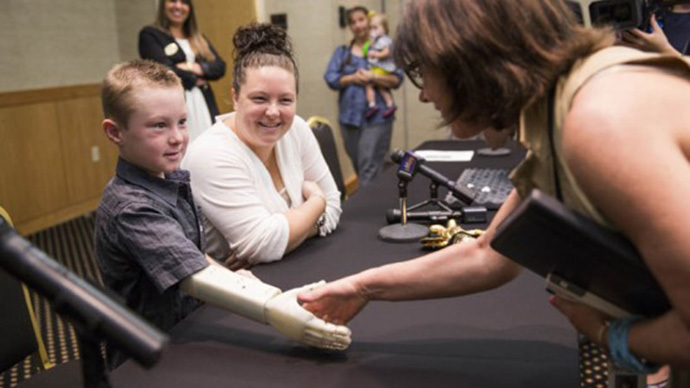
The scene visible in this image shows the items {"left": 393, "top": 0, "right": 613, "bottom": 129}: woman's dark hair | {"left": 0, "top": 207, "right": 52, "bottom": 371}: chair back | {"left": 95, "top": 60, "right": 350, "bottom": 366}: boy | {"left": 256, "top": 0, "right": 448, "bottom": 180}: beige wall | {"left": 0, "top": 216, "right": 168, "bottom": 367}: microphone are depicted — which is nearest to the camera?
{"left": 0, "top": 216, "right": 168, "bottom": 367}: microphone

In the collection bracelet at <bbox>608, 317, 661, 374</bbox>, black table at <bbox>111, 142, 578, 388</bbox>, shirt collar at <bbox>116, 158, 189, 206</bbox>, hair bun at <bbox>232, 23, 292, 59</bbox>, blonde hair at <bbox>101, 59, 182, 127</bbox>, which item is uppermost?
hair bun at <bbox>232, 23, 292, 59</bbox>

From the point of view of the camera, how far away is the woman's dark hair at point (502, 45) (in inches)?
34.9

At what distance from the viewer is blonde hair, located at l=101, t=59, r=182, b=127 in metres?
1.50

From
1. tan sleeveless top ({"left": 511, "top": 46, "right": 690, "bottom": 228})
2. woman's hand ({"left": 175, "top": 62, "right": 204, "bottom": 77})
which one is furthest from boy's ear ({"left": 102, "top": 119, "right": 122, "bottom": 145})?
woman's hand ({"left": 175, "top": 62, "right": 204, "bottom": 77})

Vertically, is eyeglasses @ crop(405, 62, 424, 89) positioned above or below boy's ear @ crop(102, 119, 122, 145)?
above

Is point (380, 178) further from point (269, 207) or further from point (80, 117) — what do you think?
point (80, 117)

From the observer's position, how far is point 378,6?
659cm

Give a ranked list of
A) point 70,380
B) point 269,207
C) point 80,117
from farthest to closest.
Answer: point 80,117
point 269,207
point 70,380

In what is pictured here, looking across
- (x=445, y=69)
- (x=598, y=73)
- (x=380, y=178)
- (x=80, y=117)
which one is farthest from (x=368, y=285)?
(x=80, y=117)

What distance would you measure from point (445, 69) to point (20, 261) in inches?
23.5

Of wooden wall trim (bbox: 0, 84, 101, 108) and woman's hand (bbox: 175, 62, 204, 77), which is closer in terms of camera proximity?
woman's hand (bbox: 175, 62, 204, 77)

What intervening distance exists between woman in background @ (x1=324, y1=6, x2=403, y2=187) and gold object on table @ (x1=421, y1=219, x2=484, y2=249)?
9.93 feet

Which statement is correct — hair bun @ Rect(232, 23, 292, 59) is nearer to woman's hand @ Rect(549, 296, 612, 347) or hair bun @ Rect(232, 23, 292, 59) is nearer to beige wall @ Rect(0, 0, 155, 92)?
woman's hand @ Rect(549, 296, 612, 347)

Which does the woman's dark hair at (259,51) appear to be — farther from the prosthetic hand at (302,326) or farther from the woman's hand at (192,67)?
the woman's hand at (192,67)
